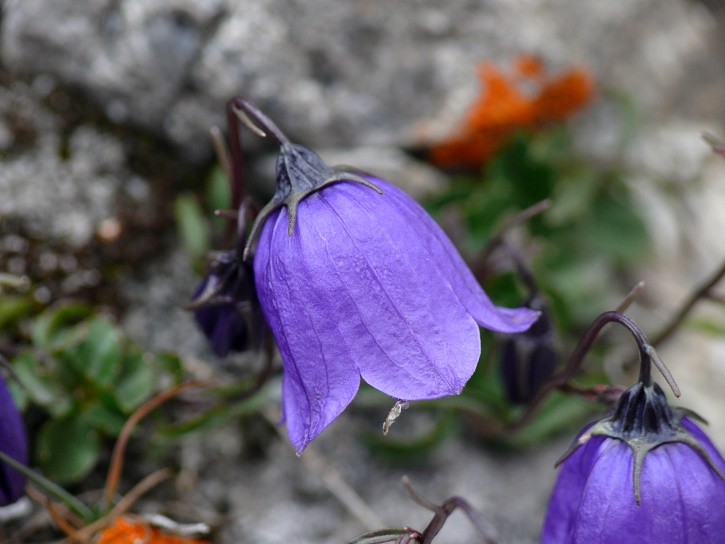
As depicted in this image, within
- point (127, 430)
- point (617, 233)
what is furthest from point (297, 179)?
Answer: point (617, 233)

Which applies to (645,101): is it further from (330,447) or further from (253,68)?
(330,447)

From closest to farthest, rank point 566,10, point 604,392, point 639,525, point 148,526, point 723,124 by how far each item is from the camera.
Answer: point 639,525 < point 604,392 < point 148,526 < point 566,10 < point 723,124

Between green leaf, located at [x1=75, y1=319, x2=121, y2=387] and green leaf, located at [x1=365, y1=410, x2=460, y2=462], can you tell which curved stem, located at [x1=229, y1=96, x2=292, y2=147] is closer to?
green leaf, located at [x1=75, y1=319, x2=121, y2=387]

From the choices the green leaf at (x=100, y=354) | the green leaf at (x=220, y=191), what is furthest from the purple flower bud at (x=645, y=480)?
the green leaf at (x=220, y=191)

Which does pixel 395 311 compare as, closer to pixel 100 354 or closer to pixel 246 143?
pixel 100 354

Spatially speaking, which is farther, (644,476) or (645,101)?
(645,101)

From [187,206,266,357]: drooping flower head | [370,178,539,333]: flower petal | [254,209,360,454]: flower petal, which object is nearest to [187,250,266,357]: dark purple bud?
[187,206,266,357]: drooping flower head

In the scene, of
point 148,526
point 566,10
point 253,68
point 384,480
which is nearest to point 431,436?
point 384,480

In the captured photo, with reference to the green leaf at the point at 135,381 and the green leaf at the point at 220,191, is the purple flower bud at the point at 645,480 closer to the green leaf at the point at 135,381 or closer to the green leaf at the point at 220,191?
the green leaf at the point at 135,381
